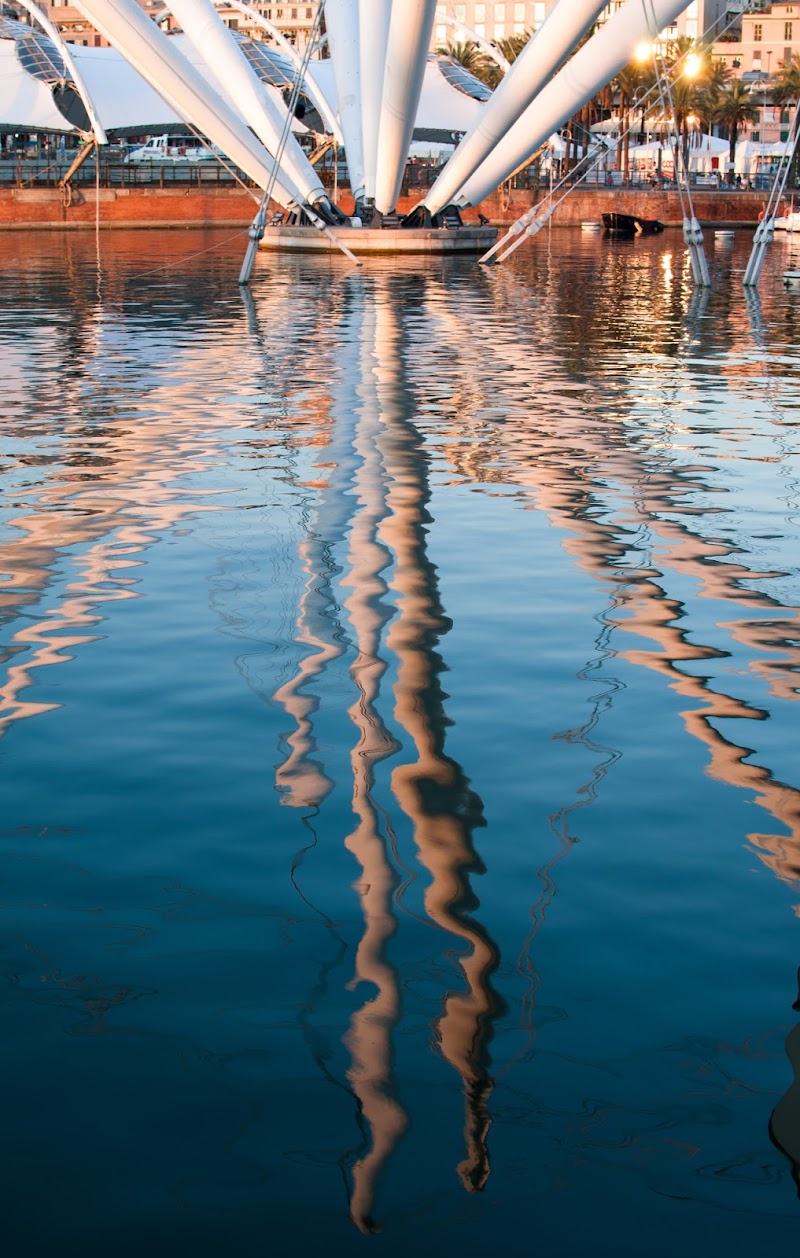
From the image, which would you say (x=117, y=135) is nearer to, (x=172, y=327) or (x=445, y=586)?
(x=172, y=327)

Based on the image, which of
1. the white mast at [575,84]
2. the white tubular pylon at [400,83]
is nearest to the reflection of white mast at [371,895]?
the white mast at [575,84]

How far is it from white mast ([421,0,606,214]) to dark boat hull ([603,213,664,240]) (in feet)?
68.4

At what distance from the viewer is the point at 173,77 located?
37750 mm

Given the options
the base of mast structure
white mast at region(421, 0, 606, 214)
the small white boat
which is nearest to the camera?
white mast at region(421, 0, 606, 214)

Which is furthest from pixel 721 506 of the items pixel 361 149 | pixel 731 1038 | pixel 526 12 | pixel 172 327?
pixel 526 12

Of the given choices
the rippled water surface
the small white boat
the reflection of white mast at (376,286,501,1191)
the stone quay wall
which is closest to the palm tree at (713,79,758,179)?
the stone quay wall

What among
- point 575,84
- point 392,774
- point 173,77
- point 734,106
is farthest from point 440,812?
point 734,106

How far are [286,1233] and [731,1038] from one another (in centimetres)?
111

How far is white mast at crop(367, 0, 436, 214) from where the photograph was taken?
36.2 m

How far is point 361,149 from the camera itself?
50.7 m

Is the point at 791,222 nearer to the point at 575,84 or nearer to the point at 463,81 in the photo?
the point at 575,84

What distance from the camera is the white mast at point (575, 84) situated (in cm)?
3453

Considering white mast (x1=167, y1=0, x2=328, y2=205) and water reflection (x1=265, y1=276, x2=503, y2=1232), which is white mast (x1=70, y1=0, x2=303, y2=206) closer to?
white mast (x1=167, y1=0, x2=328, y2=205)

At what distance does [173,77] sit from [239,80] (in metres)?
7.10
